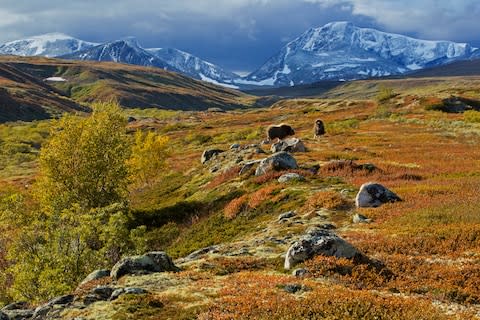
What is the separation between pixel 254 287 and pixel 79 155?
39685mm

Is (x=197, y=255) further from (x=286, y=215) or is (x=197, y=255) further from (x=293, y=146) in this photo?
(x=293, y=146)

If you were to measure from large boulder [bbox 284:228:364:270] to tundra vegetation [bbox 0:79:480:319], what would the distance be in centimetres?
45

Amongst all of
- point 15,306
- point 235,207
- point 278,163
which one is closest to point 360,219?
point 235,207

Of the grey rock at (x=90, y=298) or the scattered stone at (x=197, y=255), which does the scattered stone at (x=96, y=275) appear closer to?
the scattered stone at (x=197, y=255)

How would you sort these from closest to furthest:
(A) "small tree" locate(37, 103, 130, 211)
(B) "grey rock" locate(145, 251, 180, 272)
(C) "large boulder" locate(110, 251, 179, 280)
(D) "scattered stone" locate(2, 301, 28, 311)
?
(D) "scattered stone" locate(2, 301, 28, 311) → (C) "large boulder" locate(110, 251, 179, 280) → (B) "grey rock" locate(145, 251, 180, 272) → (A) "small tree" locate(37, 103, 130, 211)

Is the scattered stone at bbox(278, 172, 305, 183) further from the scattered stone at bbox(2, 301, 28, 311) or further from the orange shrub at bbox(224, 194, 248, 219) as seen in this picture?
the scattered stone at bbox(2, 301, 28, 311)

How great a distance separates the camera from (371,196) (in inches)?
1246

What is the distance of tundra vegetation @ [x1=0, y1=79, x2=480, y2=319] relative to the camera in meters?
15.8

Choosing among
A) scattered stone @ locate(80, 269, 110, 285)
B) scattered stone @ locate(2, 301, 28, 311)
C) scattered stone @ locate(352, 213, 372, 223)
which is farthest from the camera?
scattered stone @ locate(352, 213, 372, 223)

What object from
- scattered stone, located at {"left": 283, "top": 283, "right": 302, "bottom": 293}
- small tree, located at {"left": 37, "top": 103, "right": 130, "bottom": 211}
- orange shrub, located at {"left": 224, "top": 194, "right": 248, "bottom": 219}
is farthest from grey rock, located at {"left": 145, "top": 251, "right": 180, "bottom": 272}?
small tree, located at {"left": 37, "top": 103, "right": 130, "bottom": 211}

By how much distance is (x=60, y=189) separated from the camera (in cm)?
5128

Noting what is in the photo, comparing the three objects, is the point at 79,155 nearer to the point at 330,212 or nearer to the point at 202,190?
the point at 202,190

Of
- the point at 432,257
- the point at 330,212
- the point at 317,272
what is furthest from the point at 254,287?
the point at 330,212

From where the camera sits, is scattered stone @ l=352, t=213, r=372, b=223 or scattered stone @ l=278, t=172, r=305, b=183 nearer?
scattered stone @ l=352, t=213, r=372, b=223
